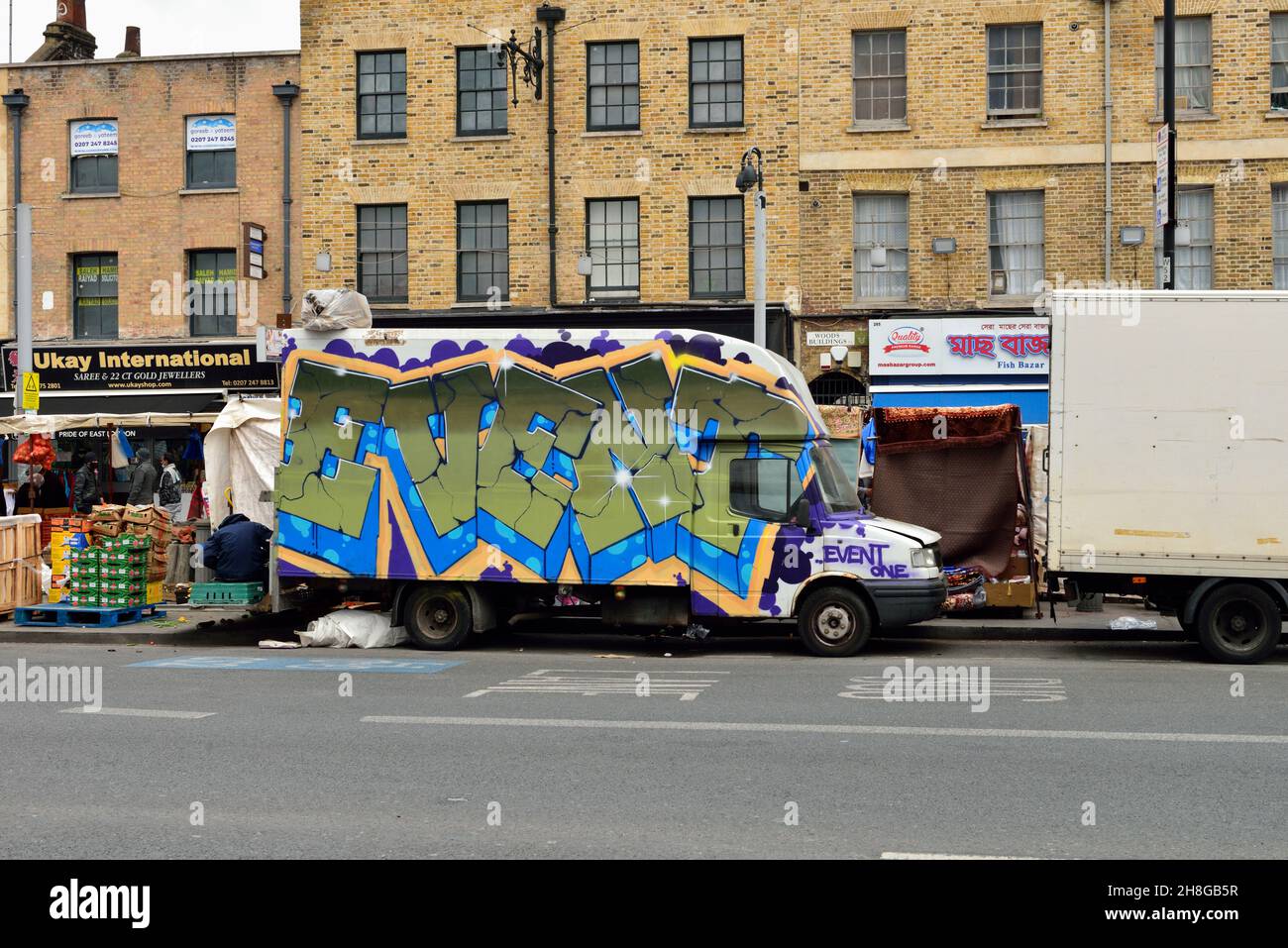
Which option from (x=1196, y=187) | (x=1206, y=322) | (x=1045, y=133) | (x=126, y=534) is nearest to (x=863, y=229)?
(x=1045, y=133)

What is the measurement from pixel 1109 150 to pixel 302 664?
17352 mm

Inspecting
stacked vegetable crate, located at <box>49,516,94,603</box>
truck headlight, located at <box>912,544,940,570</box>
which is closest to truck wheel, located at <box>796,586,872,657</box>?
truck headlight, located at <box>912,544,940,570</box>

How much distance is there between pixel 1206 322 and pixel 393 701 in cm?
814

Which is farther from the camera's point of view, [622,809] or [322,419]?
[322,419]

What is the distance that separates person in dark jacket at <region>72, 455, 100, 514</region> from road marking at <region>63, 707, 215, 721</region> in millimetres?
14230

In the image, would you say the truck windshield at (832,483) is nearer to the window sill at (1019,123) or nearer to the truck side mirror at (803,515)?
the truck side mirror at (803,515)

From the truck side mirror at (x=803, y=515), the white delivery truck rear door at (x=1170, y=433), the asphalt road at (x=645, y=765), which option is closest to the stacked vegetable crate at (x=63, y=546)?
the asphalt road at (x=645, y=765)

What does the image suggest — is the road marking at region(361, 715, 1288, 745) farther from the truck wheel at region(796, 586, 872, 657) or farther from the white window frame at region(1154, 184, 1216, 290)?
the white window frame at region(1154, 184, 1216, 290)

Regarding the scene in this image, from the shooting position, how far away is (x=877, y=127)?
2380cm

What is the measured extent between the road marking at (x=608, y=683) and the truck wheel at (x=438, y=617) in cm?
178

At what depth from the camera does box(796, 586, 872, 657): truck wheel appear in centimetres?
1282

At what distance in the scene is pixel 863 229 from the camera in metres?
24.0

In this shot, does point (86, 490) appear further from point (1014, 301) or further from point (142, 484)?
point (1014, 301)

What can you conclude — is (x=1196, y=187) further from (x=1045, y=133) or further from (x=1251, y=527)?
(x=1251, y=527)
